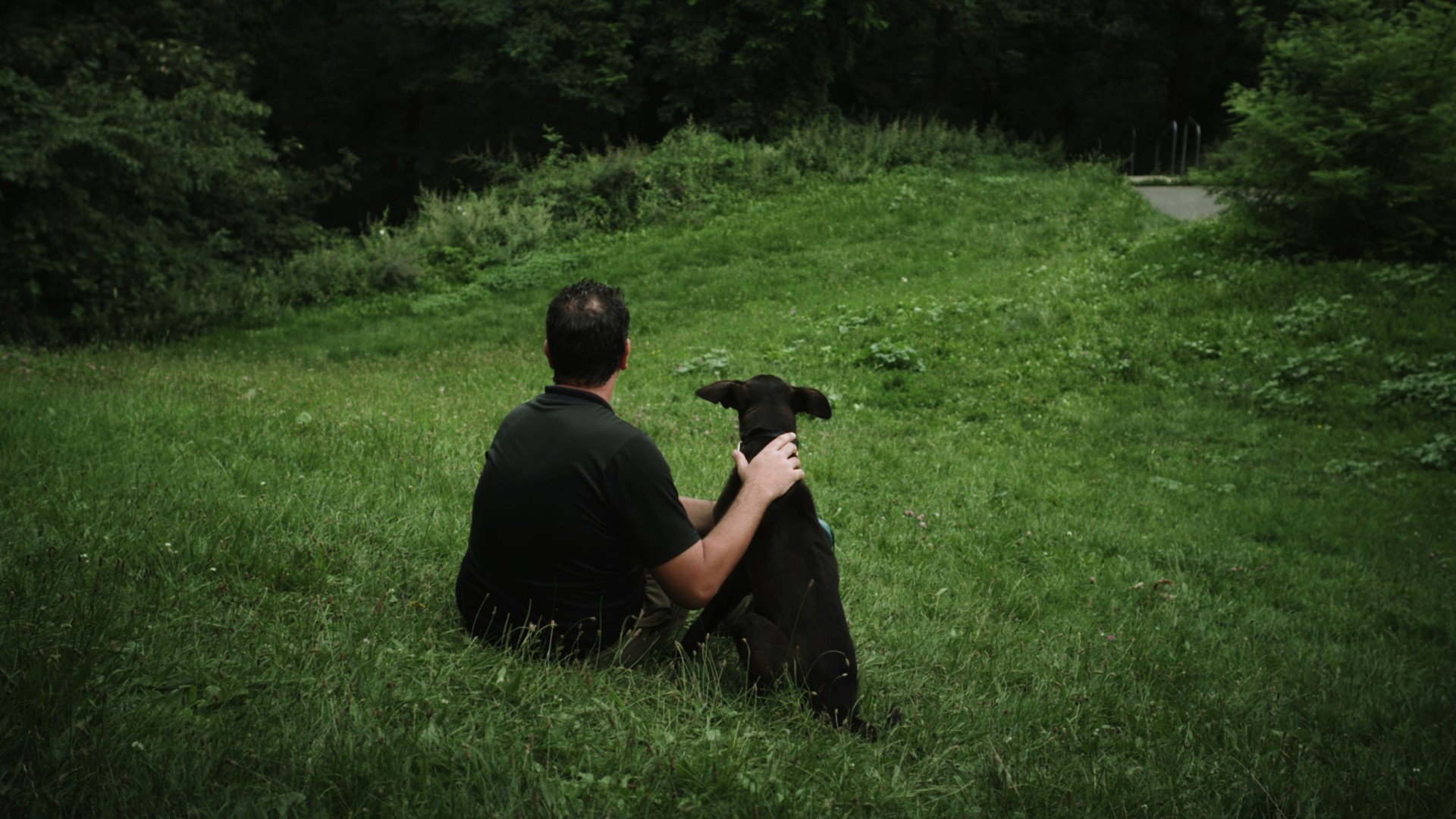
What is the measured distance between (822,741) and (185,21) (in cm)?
2512

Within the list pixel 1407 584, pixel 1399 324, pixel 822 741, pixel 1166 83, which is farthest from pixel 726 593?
pixel 1166 83

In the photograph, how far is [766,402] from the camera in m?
3.86

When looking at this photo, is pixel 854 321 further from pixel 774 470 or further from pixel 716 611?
pixel 774 470

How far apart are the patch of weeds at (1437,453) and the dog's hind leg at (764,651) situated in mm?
8440

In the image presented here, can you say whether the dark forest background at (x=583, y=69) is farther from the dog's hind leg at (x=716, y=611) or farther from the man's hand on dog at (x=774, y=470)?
the man's hand on dog at (x=774, y=470)

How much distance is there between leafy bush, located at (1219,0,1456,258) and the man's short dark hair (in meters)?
12.1

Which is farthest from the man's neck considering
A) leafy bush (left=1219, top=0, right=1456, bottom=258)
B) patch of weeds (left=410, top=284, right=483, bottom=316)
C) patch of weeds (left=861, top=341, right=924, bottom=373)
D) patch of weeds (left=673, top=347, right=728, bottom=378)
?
patch of weeds (left=410, top=284, right=483, bottom=316)

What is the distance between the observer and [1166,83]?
39969 mm

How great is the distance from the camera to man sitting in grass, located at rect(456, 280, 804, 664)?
2924 millimetres

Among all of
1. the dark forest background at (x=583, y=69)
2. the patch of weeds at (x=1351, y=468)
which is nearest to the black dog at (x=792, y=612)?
A: the patch of weeds at (x=1351, y=468)

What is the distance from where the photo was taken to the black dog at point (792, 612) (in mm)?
3160

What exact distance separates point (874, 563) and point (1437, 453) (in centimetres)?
663

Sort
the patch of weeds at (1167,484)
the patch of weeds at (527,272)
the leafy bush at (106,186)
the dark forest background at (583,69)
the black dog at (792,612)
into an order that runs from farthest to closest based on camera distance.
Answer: the dark forest background at (583,69), the patch of weeds at (527,272), the leafy bush at (106,186), the patch of weeds at (1167,484), the black dog at (792,612)

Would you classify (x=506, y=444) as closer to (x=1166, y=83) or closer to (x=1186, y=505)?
(x=1186, y=505)
